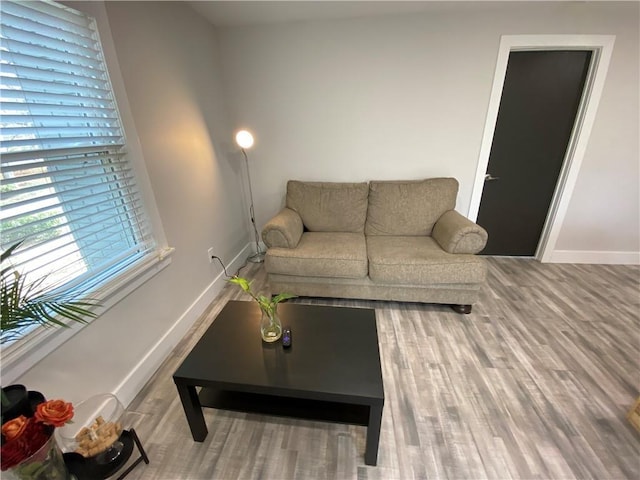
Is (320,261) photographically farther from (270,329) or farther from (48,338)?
(48,338)

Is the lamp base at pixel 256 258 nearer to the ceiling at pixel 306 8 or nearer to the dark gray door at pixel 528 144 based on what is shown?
the ceiling at pixel 306 8

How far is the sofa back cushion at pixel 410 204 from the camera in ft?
8.13

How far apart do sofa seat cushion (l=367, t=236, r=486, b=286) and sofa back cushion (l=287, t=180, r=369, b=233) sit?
0.52 meters

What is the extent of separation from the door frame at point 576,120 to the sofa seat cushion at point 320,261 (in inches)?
59.5

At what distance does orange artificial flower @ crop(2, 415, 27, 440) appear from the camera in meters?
0.73

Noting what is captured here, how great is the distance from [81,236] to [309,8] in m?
2.27

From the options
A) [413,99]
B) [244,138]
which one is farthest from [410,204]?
[244,138]

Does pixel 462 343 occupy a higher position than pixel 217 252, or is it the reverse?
pixel 217 252

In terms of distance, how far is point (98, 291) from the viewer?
4.21 feet

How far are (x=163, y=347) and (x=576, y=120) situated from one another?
3.88 m

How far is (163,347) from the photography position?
174 centimetres

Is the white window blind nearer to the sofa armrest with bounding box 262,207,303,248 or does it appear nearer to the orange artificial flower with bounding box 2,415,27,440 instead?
the orange artificial flower with bounding box 2,415,27,440

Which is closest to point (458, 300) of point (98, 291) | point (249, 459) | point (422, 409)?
point (422, 409)

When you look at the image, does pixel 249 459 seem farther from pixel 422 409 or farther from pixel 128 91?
pixel 128 91
